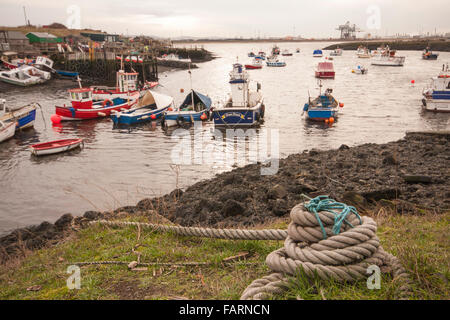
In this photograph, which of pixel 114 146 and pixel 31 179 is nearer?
pixel 31 179

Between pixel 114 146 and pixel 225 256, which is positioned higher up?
pixel 225 256

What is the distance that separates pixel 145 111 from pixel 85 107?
5.50 m

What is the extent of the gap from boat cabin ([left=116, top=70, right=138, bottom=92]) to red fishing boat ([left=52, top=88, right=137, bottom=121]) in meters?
4.51

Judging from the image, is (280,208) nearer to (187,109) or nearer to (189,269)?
(189,269)

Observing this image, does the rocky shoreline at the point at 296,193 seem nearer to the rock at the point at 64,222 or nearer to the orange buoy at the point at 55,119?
the rock at the point at 64,222

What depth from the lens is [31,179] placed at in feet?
53.7

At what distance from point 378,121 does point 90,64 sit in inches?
2013

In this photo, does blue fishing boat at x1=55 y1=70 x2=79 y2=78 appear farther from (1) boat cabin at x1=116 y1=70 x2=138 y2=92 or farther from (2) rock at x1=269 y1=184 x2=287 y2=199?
(2) rock at x1=269 y1=184 x2=287 y2=199

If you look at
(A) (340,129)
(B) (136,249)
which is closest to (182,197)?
(B) (136,249)

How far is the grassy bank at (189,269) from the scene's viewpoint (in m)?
3.01

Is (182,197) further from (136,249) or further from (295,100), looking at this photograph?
(295,100)

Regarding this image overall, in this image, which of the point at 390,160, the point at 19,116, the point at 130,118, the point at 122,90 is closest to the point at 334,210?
the point at 390,160

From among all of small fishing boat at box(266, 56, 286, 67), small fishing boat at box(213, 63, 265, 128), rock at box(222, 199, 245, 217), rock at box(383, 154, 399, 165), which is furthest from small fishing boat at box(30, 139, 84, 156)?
small fishing boat at box(266, 56, 286, 67)
